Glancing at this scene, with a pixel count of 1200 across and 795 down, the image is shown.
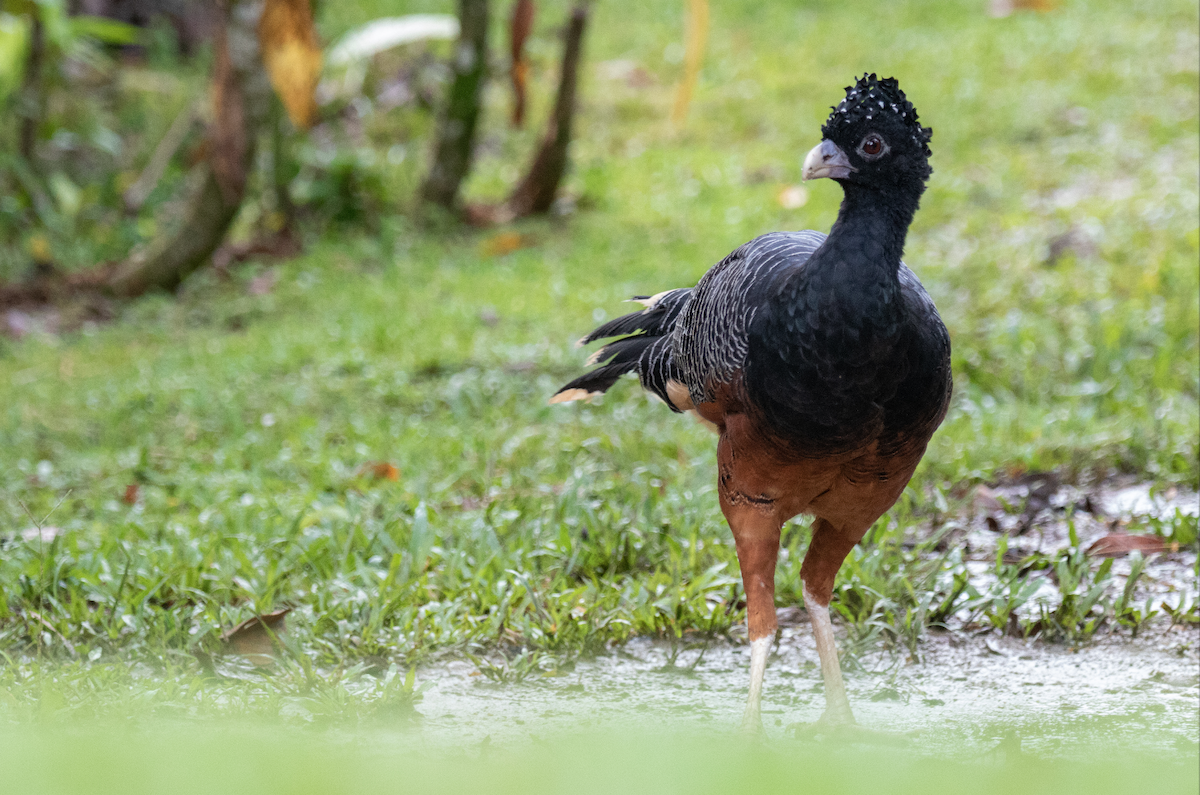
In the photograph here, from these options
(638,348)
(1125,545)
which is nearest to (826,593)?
(638,348)

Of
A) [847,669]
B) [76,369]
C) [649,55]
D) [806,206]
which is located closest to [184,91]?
[649,55]

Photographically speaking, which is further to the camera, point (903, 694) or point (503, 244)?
point (503, 244)

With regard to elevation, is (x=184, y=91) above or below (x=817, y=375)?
above

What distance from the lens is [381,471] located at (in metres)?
5.56

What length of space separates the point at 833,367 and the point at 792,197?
7.23 m

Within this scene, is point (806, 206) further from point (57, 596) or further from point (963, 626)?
point (57, 596)

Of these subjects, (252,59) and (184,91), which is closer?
(252,59)

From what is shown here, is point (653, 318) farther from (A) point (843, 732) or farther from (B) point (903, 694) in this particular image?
(A) point (843, 732)

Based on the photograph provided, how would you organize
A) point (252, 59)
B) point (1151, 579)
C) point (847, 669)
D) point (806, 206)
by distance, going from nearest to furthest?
point (847, 669)
point (1151, 579)
point (252, 59)
point (806, 206)

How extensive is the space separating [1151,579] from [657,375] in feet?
6.20

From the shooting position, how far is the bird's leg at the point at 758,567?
3.35 meters

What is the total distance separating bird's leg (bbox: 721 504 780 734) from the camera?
132 inches

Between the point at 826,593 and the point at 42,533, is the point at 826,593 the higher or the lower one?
the higher one

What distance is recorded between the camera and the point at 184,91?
13336 millimetres
